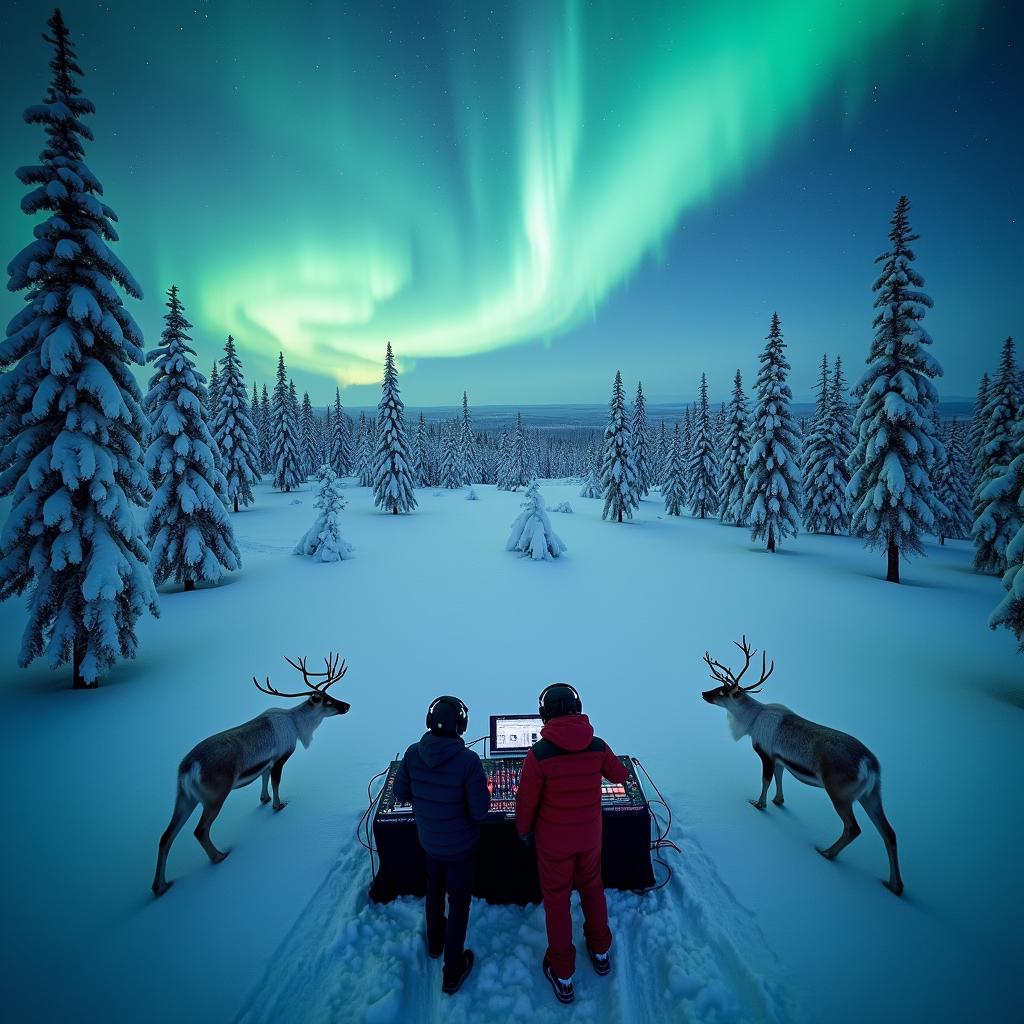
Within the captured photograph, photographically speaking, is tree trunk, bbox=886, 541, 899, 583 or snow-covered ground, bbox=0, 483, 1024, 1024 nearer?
snow-covered ground, bbox=0, 483, 1024, 1024

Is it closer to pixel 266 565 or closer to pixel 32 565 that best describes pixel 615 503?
pixel 266 565

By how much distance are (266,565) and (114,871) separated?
16.0 m

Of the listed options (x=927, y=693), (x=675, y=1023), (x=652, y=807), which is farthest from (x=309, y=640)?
(x=927, y=693)

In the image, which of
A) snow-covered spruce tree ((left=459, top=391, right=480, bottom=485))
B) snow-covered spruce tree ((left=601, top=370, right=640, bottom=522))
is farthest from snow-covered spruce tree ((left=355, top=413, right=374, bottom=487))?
snow-covered spruce tree ((left=601, top=370, right=640, bottom=522))

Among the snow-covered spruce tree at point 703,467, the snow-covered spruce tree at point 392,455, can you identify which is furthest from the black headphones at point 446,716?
the snow-covered spruce tree at point 703,467

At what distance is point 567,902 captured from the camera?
3.56 metres

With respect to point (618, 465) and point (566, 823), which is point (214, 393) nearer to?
point (618, 465)

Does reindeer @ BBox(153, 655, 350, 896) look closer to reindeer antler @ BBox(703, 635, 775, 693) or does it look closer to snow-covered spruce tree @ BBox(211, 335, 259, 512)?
reindeer antler @ BBox(703, 635, 775, 693)

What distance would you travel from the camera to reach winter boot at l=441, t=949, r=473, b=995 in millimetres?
3428

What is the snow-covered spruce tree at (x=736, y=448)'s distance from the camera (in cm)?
3334

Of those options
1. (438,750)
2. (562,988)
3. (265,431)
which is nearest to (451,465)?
(265,431)

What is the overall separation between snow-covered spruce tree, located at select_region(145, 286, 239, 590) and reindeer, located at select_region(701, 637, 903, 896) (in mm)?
17362

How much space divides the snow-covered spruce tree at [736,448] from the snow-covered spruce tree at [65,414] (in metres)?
35.3

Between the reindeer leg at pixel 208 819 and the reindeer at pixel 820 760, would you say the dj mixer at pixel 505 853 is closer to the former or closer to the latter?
the reindeer leg at pixel 208 819
